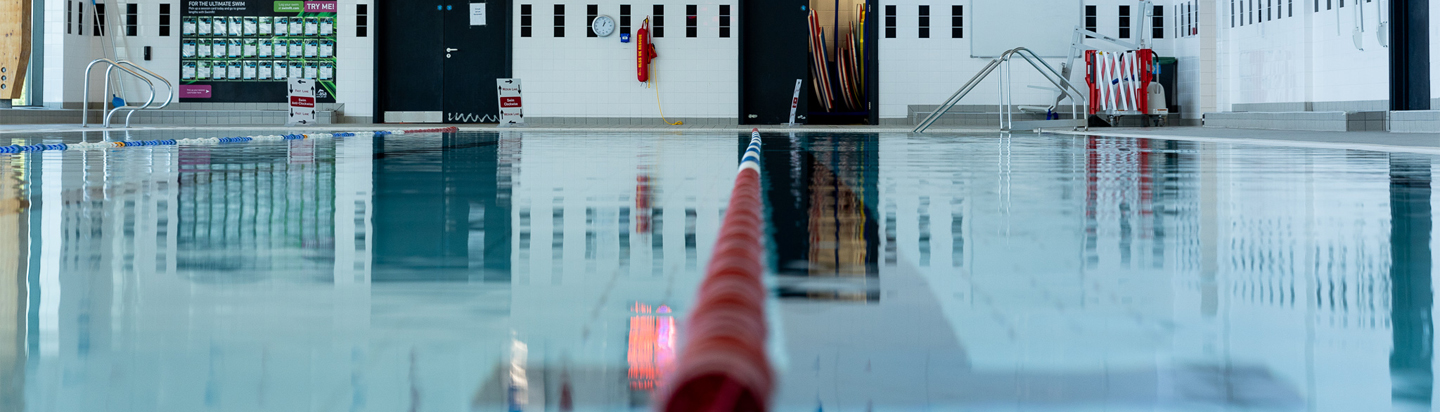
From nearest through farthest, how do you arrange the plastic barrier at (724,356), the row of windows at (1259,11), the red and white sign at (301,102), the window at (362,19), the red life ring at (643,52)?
1. the plastic barrier at (724,356)
2. the row of windows at (1259,11)
3. the red and white sign at (301,102)
4. the red life ring at (643,52)
5. the window at (362,19)

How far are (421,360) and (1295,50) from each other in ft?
41.9

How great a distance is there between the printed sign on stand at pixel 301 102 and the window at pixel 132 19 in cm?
354

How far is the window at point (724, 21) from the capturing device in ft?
52.9

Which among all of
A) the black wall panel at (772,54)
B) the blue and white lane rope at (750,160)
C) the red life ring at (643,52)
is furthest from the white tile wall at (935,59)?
the blue and white lane rope at (750,160)

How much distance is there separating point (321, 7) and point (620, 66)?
4.07 meters

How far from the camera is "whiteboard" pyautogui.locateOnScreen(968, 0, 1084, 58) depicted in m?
15.8

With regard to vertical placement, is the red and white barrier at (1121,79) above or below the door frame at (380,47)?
below

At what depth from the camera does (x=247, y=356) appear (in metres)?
1.07

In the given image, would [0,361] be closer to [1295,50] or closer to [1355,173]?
[1355,173]

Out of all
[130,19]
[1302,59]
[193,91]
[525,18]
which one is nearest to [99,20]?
[130,19]

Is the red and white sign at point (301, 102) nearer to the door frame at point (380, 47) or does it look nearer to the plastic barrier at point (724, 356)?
the door frame at point (380, 47)

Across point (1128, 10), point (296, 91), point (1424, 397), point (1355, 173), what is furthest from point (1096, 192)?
point (1128, 10)

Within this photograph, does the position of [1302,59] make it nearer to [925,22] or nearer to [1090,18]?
[1090,18]

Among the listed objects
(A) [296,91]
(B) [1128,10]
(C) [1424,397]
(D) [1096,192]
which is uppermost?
(B) [1128,10]
